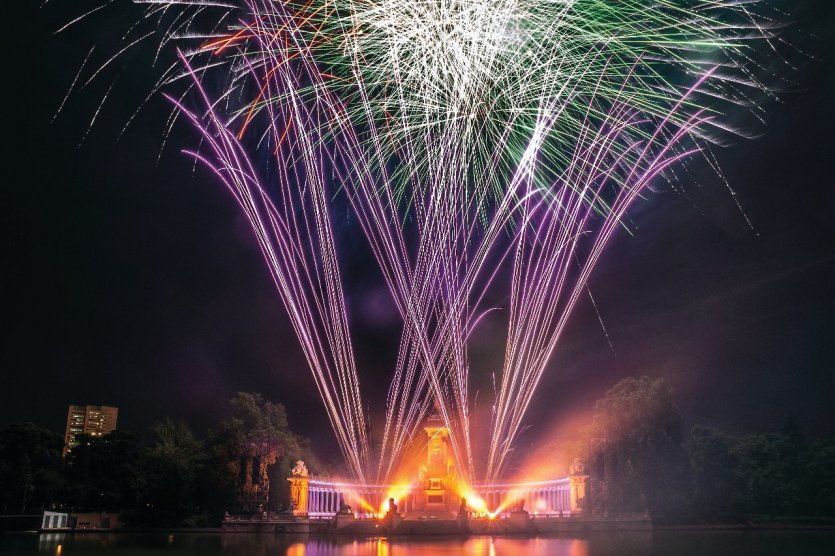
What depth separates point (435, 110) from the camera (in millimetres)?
24828

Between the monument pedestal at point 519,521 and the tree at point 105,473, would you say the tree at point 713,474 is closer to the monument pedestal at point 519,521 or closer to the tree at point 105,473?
the monument pedestal at point 519,521

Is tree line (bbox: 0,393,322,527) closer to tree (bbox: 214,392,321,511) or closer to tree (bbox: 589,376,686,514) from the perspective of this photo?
tree (bbox: 214,392,321,511)

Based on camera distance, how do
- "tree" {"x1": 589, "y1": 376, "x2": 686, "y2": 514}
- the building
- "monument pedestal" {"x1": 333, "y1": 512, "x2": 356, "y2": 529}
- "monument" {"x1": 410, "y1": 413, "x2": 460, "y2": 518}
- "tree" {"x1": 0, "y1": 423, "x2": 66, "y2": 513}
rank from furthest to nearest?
1. the building
2. "monument" {"x1": 410, "y1": 413, "x2": 460, "y2": 518}
3. "tree" {"x1": 0, "y1": 423, "x2": 66, "y2": 513}
4. "tree" {"x1": 589, "y1": 376, "x2": 686, "y2": 514}
5. "monument pedestal" {"x1": 333, "y1": 512, "x2": 356, "y2": 529}

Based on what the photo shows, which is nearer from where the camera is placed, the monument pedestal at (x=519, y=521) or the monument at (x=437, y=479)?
the monument pedestal at (x=519, y=521)

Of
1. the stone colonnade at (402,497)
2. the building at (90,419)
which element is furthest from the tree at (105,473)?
the building at (90,419)

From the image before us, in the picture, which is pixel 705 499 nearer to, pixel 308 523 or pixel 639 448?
pixel 639 448

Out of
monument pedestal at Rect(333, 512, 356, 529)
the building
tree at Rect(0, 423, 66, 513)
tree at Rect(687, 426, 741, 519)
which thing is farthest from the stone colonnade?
the building

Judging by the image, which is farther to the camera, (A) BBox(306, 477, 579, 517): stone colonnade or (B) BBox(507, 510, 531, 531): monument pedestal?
(A) BBox(306, 477, 579, 517): stone colonnade

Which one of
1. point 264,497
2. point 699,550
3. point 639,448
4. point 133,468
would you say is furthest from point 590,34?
point 133,468

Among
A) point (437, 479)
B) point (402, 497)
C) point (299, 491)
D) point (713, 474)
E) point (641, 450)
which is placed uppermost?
point (641, 450)

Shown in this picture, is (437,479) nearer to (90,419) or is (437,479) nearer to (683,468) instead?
(683,468)

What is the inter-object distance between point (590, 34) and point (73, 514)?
50.0m

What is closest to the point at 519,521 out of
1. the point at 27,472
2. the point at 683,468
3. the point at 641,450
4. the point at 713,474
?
the point at 641,450

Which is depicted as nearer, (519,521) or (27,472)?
(519,521)
